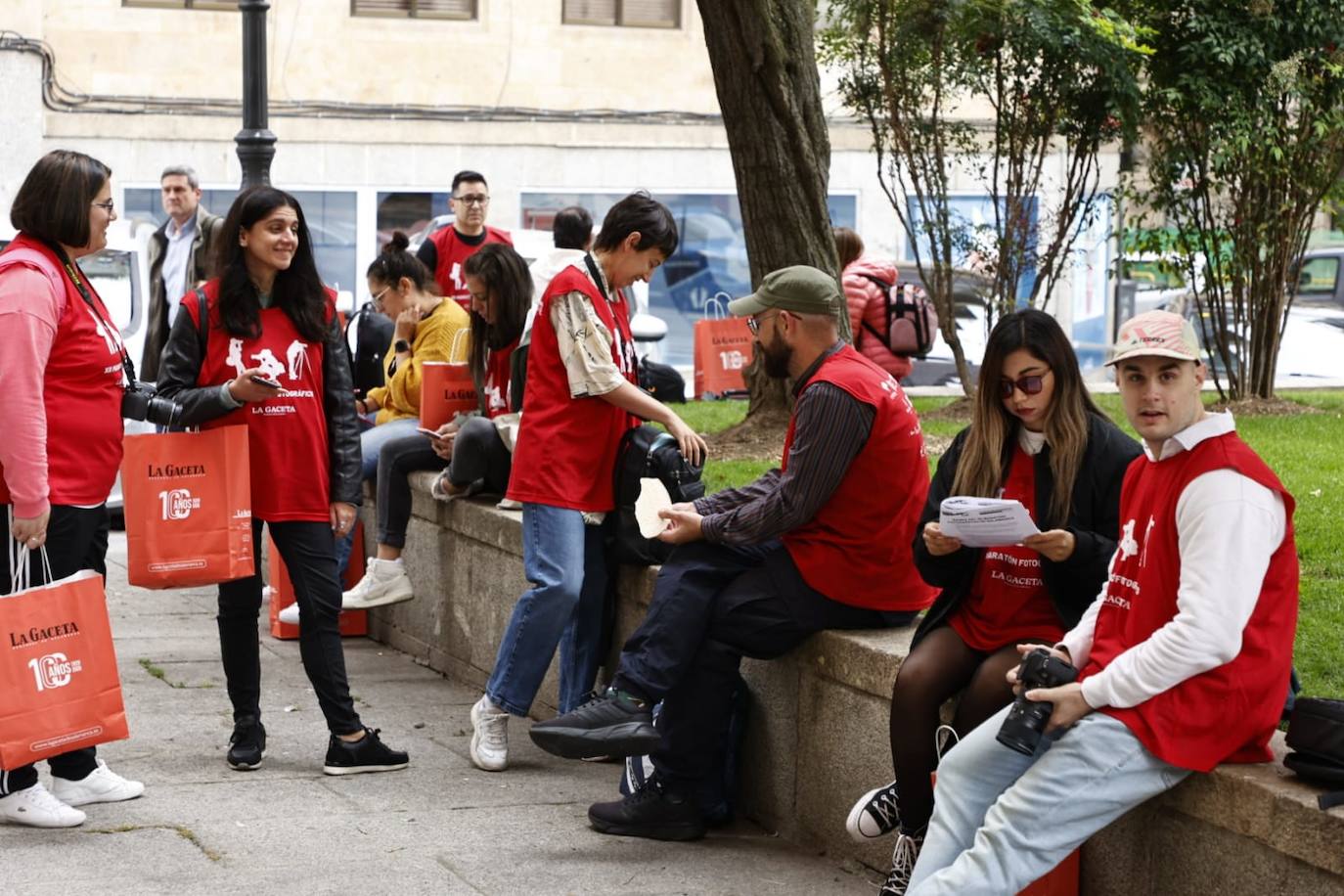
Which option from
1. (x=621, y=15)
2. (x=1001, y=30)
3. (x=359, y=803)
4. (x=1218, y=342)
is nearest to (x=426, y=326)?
(x=359, y=803)

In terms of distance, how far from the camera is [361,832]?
5.80m

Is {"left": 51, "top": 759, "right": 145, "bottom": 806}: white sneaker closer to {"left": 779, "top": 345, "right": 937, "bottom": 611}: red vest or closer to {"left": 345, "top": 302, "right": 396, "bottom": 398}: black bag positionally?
{"left": 779, "top": 345, "right": 937, "bottom": 611}: red vest

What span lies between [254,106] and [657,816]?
22.9 ft

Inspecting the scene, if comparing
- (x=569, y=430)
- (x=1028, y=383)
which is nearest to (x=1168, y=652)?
(x=1028, y=383)

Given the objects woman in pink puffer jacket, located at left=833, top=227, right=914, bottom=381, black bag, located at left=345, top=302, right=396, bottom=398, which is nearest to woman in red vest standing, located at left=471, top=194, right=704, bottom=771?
black bag, located at left=345, top=302, right=396, bottom=398

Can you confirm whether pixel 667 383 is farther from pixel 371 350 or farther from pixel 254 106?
pixel 371 350

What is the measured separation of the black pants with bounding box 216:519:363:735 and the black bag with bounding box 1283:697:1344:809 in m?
3.45

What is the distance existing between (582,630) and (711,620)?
1.39 meters

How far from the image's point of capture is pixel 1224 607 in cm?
397

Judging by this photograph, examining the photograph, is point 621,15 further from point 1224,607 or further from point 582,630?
point 1224,607

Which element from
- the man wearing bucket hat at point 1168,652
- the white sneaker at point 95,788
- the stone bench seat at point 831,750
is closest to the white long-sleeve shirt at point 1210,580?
the man wearing bucket hat at point 1168,652

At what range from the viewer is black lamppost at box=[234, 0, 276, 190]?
1136 centimetres

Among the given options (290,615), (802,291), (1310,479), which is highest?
(802,291)

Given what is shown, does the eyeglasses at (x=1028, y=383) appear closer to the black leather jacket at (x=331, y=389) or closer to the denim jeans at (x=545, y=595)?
the denim jeans at (x=545, y=595)
